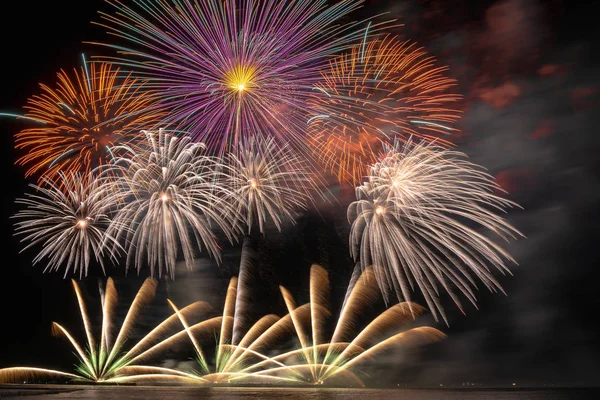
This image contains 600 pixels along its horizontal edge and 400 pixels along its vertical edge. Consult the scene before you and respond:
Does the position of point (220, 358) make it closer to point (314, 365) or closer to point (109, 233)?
point (314, 365)

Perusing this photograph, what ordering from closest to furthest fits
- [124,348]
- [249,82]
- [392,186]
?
[249,82]
[392,186]
[124,348]

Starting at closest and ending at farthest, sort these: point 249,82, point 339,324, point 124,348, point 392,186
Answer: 1. point 249,82
2. point 392,186
3. point 339,324
4. point 124,348

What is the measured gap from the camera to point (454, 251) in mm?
21828

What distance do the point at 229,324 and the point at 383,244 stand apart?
12.8 m

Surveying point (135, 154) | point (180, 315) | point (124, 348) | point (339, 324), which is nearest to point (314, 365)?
point (339, 324)

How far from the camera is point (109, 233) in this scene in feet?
81.2

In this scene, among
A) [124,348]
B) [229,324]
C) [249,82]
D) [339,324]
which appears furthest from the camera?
[124,348]

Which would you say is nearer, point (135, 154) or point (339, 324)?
point (135, 154)

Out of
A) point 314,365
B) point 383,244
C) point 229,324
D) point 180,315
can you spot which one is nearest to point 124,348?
point 180,315

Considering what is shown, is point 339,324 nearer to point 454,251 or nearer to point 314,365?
point 314,365

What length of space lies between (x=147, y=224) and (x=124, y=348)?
15.8m

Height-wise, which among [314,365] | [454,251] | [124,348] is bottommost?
[314,365]

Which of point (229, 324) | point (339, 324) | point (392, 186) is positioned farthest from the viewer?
point (229, 324)

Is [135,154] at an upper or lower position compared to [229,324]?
upper
